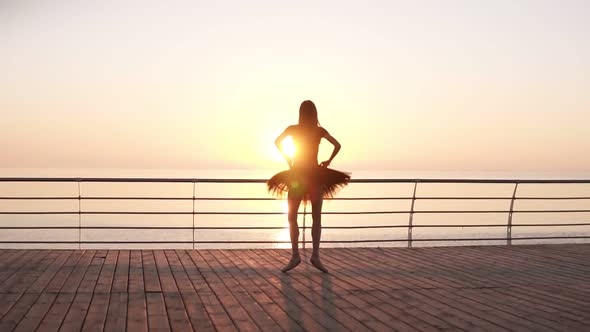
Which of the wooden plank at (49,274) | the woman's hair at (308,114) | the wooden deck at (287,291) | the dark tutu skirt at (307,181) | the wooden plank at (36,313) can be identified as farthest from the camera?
the dark tutu skirt at (307,181)

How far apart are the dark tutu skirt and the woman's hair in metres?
0.50

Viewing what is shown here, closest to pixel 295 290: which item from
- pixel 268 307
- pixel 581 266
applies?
pixel 268 307

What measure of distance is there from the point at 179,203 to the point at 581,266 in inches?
4495

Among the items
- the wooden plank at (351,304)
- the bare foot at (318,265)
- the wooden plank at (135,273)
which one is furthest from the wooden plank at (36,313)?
the bare foot at (318,265)

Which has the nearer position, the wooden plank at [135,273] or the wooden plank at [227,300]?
the wooden plank at [227,300]

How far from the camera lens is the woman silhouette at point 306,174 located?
7.24 m

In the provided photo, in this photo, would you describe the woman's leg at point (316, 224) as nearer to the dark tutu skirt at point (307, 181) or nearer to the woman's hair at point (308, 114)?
the dark tutu skirt at point (307, 181)

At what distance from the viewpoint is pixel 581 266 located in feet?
26.7

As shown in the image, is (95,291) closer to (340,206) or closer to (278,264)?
(278,264)

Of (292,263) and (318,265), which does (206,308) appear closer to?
(292,263)

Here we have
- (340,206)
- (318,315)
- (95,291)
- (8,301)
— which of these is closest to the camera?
(318,315)

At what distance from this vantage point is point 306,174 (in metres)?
7.32

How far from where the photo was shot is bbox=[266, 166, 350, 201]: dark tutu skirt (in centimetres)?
733

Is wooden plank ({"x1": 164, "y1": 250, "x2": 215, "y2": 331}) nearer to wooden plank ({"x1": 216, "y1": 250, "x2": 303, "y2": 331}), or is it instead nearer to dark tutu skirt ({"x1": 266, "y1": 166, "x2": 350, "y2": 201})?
wooden plank ({"x1": 216, "y1": 250, "x2": 303, "y2": 331})
